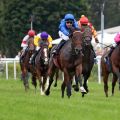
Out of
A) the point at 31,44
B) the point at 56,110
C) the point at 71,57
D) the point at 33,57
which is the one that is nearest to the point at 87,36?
the point at 71,57

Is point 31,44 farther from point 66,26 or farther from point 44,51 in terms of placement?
point 66,26

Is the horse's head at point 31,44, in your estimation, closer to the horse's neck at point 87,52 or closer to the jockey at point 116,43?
the jockey at point 116,43

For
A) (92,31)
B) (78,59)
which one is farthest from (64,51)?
(92,31)

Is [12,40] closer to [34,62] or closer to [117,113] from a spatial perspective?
[34,62]

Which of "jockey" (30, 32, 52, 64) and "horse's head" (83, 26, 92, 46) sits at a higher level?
"horse's head" (83, 26, 92, 46)

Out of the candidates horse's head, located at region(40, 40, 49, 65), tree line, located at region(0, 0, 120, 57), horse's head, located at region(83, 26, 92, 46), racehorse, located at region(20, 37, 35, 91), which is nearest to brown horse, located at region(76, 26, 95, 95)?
horse's head, located at region(83, 26, 92, 46)

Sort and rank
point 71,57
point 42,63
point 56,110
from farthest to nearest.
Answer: point 42,63
point 71,57
point 56,110

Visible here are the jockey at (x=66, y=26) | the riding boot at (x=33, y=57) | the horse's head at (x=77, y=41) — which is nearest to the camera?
the horse's head at (x=77, y=41)

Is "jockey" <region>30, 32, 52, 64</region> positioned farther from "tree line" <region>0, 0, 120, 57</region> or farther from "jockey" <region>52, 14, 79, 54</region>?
"tree line" <region>0, 0, 120, 57</region>

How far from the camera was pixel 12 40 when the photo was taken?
62438mm

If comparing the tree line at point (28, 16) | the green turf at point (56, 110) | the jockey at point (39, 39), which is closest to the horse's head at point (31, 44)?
the jockey at point (39, 39)

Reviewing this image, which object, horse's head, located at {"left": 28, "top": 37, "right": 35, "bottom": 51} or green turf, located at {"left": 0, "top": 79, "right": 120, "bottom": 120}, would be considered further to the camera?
horse's head, located at {"left": 28, "top": 37, "right": 35, "bottom": 51}

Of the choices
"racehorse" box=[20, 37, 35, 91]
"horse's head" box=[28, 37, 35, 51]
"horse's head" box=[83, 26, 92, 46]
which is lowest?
"racehorse" box=[20, 37, 35, 91]

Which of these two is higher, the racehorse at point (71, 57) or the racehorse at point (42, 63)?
the racehorse at point (71, 57)
